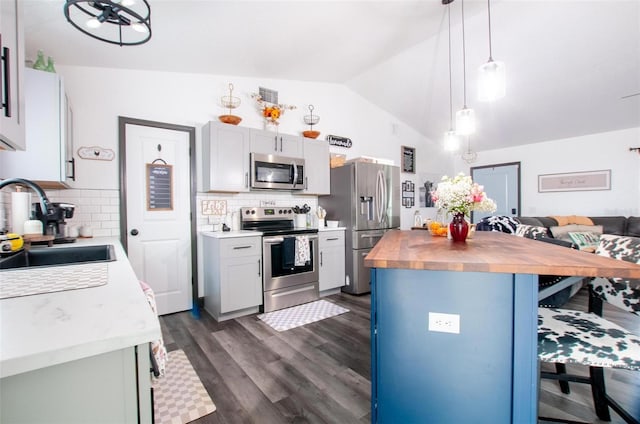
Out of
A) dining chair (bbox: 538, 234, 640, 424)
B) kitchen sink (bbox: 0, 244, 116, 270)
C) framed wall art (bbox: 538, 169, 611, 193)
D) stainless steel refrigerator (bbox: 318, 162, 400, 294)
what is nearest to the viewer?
dining chair (bbox: 538, 234, 640, 424)

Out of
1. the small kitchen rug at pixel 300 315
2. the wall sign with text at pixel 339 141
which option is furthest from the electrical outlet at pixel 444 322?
the wall sign with text at pixel 339 141

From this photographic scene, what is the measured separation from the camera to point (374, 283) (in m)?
1.41

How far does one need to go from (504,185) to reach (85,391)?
7080 mm

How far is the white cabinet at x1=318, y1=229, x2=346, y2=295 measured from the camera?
3.66 m

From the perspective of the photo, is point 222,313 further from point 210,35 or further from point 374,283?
point 210,35

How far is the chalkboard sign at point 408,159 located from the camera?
17.7 ft

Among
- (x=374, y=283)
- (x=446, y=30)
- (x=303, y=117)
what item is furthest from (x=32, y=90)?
(x=446, y=30)

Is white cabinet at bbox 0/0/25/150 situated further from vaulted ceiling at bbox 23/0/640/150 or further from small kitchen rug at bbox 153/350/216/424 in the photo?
small kitchen rug at bbox 153/350/216/424

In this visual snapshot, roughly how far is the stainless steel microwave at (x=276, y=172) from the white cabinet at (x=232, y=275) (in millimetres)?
744

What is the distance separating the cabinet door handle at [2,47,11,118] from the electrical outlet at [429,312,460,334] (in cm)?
183

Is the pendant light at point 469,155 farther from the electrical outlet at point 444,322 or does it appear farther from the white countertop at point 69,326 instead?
the white countertop at point 69,326

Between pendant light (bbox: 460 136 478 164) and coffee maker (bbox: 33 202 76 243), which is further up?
pendant light (bbox: 460 136 478 164)

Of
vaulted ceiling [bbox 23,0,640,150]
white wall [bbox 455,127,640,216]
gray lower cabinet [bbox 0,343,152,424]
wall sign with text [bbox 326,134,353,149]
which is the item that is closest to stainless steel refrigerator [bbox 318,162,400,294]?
wall sign with text [bbox 326,134,353,149]

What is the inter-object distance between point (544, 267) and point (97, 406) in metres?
1.43
